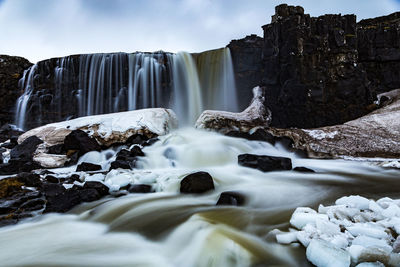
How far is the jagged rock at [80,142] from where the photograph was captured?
29.6 ft

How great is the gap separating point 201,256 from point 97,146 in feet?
24.8

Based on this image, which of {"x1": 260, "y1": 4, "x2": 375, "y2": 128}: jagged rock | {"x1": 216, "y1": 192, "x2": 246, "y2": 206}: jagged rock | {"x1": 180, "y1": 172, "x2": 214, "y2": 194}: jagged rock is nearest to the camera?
{"x1": 216, "y1": 192, "x2": 246, "y2": 206}: jagged rock

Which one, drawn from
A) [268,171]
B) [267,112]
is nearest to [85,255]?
[268,171]

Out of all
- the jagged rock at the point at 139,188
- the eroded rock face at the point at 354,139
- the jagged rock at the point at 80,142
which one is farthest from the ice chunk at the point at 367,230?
the jagged rock at the point at 80,142

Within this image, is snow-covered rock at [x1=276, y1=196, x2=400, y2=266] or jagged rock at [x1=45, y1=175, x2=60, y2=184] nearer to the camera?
snow-covered rock at [x1=276, y1=196, x2=400, y2=266]

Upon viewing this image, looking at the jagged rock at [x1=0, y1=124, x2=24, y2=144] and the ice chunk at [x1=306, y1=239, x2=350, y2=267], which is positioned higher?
the jagged rock at [x1=0, y1=124, x2=24, y2=144]

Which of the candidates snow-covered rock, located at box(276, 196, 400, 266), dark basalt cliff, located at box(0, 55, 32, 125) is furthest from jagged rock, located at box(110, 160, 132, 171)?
dark basalt cliff, located at box(0, 55, 32, 125)

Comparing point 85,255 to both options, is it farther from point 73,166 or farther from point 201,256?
point 73,166

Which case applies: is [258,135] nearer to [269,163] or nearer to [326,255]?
[269,163]

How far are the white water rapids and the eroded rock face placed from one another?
155 centimetres

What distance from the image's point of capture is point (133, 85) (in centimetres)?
1794

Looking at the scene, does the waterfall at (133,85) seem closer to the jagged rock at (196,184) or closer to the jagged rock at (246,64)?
the jagged rock at (246,64)

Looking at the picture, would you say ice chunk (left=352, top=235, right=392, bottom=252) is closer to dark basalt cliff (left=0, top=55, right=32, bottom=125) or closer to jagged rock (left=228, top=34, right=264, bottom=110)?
jagged rock (left=228, top=34, right=264, bottom=110)

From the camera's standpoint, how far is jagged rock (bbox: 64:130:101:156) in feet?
29.6
